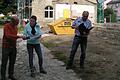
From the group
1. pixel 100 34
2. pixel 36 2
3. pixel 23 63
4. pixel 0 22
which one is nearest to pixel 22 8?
pixel 36 2

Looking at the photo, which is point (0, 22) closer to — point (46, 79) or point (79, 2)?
point (79, 2)

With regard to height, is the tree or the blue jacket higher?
the tree

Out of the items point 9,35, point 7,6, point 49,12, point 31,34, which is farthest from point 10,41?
point 7,6

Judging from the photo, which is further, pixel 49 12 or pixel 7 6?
pixel 7 6

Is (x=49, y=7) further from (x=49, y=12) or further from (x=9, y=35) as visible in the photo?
(x=9, y=35)

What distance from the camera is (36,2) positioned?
62.9m

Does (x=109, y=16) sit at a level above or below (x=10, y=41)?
above

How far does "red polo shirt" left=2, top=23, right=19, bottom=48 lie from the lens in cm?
1147

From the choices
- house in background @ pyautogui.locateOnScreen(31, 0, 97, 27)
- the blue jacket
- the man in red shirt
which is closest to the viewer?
the man in red shirt

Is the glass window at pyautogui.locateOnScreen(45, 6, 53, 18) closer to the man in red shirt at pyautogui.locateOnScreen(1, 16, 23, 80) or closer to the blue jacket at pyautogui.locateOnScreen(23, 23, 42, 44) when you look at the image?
the blue jacket at pyautogui.locateOnScreen(23, 23, 42, 44)

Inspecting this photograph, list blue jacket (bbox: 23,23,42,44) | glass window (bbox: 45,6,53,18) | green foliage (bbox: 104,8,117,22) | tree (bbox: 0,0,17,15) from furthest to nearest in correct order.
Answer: tree (bbox: 0,0,17,15) < glass window (bbox: 45,6,53,18) < green foliage (bbox: 104,8,117,22) < blue jacket (bbox: 23,23,42,44)

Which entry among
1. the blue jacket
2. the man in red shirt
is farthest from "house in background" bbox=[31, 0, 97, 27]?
the man in red shirt

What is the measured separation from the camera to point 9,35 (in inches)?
452

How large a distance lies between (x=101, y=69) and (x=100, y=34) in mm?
15425
